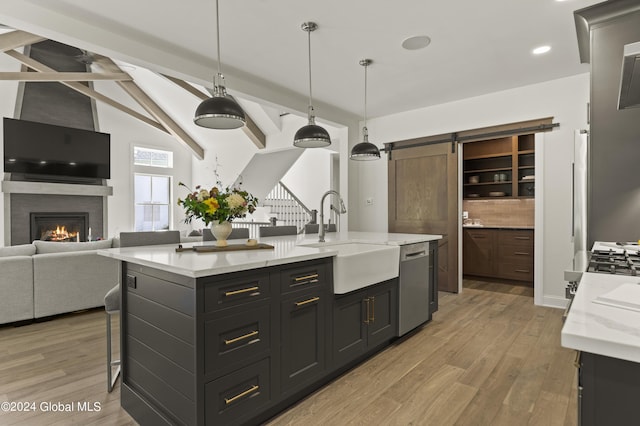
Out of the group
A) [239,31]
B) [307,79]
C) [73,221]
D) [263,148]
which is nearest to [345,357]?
[239,31]

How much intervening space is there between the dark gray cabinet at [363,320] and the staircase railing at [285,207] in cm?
563

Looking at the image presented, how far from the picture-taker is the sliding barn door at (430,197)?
201 inches

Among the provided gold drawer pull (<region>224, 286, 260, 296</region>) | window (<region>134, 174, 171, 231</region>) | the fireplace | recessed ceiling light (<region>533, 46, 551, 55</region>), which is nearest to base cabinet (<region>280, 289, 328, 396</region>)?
gold drawer pull (<region>224, 286, 260, 296</region>)

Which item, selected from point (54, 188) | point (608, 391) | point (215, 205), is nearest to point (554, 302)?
point (215, 205)

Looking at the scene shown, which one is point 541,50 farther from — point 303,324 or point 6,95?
point 6,95

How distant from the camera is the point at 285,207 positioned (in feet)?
28.4

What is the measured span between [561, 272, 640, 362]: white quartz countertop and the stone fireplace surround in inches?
341

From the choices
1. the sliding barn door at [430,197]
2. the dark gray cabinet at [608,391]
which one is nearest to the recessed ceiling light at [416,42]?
the sliding barn door at [430,197]

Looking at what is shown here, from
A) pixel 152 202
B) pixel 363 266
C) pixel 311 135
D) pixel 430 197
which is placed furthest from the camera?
pixel 152 202

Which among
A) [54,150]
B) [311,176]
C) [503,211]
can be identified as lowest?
[503,211]

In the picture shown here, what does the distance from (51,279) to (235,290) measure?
3.02 meters

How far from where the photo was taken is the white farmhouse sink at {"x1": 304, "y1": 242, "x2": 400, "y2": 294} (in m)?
2.37

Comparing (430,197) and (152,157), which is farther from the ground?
(152,157)

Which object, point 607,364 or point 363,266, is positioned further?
point 363,266
